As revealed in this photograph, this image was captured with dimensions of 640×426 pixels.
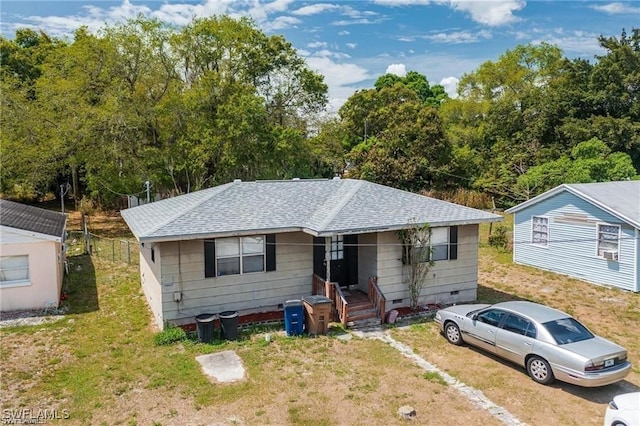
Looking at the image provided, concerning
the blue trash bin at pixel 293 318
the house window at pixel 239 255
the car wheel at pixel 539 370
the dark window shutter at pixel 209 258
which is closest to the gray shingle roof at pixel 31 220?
the dark window shutter at pixel 209 258

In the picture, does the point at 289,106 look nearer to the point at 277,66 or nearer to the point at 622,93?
the point at 277,66

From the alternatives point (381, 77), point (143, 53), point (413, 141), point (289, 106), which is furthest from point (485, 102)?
point (143, 53)

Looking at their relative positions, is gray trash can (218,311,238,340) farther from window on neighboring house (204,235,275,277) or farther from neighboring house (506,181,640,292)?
neighboring house (506,181,640,292)

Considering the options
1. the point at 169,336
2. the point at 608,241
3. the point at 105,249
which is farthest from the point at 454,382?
the point at 105,249

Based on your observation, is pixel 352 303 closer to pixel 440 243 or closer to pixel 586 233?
pixel 440 243

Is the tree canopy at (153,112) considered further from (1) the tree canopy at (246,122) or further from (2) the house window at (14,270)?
(2) the house window at (14,270)

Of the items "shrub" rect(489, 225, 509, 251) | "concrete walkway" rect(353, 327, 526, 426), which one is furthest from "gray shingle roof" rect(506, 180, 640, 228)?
"concrete walkway" rect(353, 327, 526, 426)
